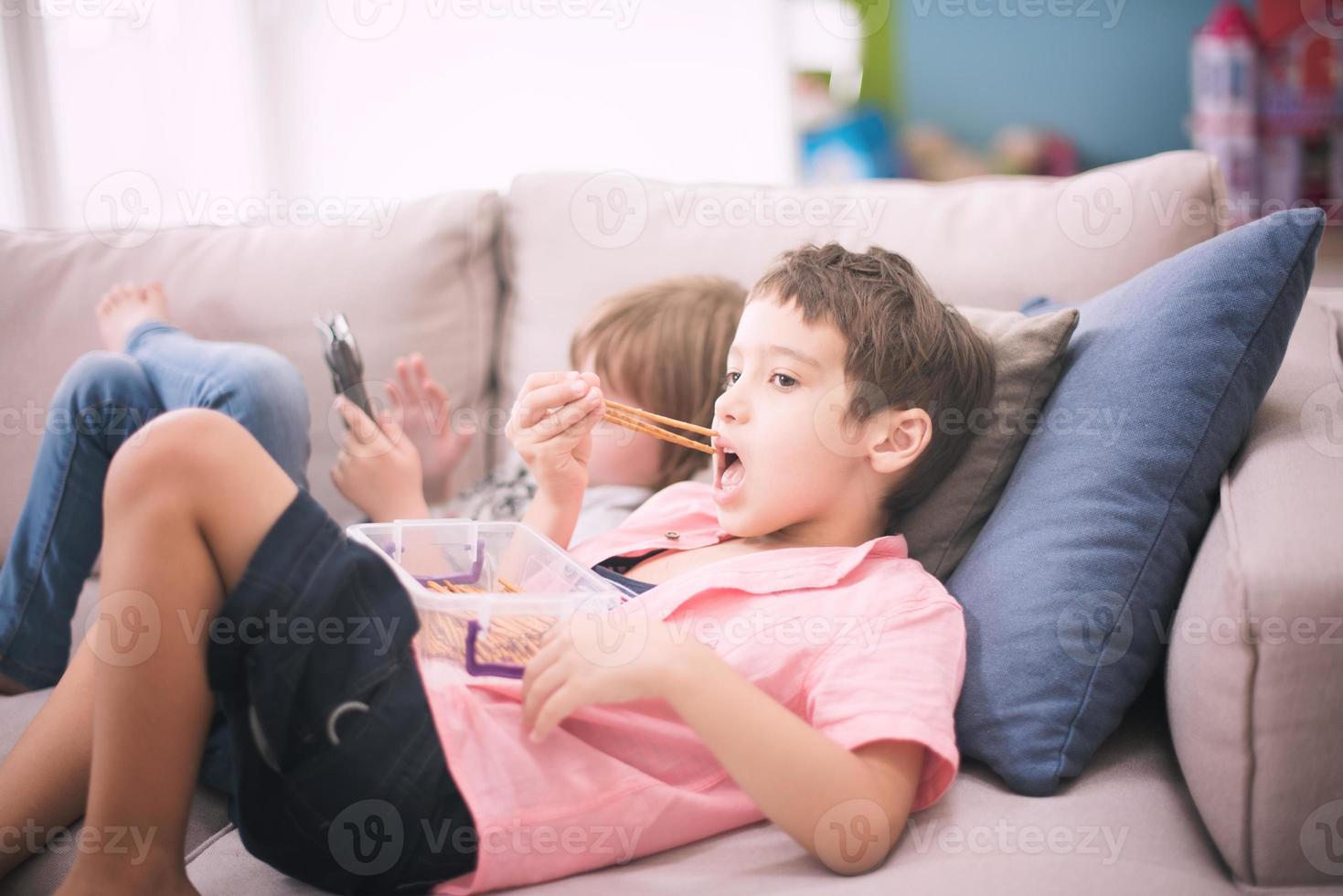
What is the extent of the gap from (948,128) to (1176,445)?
2.39 m

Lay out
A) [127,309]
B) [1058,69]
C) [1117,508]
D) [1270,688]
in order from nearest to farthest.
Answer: [1270,688]
[1117,508]
[127,309]
[1058,69]

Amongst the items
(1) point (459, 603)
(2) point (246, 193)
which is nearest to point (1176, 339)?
(1) point (459, 603)

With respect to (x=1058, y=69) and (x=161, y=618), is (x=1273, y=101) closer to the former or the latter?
(x=1058, y=69)

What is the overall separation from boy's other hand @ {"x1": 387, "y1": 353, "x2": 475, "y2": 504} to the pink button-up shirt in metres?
0.73

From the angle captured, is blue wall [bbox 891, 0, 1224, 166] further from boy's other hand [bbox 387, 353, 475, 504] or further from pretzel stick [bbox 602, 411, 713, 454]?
pretzel stick [bbox 602, 411, 713, 454]

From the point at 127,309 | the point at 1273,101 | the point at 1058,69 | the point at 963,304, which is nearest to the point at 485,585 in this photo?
the point at 963,304

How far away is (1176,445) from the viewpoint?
0.99m

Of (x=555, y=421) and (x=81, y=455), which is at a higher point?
(x=555, y=421)

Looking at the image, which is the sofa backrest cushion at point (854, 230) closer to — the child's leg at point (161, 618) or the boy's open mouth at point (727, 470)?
the boy's open mouth at point (727, 470)

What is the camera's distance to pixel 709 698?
852mm

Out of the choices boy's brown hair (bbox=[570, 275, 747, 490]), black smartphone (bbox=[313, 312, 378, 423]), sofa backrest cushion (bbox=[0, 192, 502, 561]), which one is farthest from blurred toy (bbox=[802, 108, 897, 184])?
black smartphone (bbox=[313, 312, 378, 423])

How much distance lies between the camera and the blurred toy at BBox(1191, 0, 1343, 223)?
9.36 ft

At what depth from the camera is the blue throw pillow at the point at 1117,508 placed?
943mm

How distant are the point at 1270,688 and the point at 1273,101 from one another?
2.68 m
